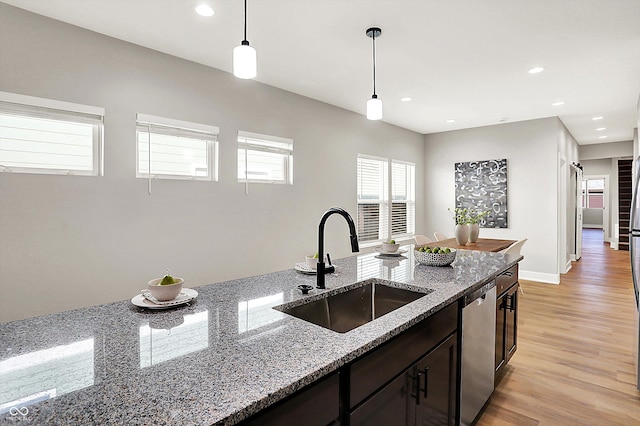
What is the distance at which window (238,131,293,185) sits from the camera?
3828mm

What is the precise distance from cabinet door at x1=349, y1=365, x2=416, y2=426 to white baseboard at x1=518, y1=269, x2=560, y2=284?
5401mm

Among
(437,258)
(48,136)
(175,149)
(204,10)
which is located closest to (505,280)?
(437,258)

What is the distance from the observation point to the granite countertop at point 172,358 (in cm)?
73

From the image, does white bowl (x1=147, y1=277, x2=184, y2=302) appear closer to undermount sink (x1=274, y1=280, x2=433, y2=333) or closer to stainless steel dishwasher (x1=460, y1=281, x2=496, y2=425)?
undermount sink (x1=274, y1=280, x2=433, y2=333)

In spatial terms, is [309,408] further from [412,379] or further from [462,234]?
[462,234]

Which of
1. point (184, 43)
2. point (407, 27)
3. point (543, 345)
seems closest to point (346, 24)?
point (407, 27)

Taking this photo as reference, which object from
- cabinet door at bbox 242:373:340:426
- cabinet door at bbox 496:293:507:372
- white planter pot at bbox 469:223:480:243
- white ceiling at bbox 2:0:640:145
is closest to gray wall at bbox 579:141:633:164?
white ceiling at bbox 2:0:640:145

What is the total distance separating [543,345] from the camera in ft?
10.7

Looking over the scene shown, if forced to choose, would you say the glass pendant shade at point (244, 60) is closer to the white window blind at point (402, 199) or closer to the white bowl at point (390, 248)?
the white bowl at point (390, 248)

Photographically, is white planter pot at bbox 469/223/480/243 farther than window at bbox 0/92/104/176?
Yes

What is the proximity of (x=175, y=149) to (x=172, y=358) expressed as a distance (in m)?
2.74

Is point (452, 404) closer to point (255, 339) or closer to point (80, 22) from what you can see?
point (255, 339)

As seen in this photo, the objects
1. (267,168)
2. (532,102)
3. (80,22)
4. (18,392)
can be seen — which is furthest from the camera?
(532,102)

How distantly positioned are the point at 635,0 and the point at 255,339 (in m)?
3.31
